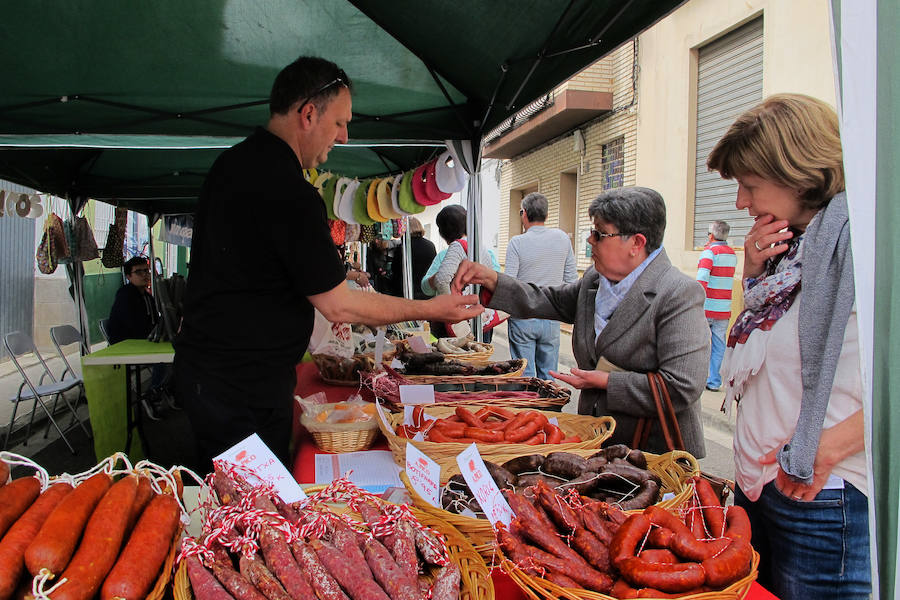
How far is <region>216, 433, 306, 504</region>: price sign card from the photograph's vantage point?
1.42 metres

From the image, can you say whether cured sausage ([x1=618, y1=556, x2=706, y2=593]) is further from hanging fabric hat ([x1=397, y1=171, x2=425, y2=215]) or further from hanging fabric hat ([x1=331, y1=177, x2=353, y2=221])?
hanging fabric hat ([x1=331, y1=177, x2=353, y2=221])

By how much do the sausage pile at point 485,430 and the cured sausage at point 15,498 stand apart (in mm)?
1234

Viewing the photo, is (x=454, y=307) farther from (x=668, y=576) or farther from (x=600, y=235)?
(x=668, y=576)

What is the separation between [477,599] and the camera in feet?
3.66

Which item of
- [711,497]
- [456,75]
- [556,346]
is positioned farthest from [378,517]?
[556,346]

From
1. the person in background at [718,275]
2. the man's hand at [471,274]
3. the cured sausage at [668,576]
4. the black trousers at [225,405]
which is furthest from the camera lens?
the person in background at [718,275]

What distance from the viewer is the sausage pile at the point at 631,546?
1.11 meters

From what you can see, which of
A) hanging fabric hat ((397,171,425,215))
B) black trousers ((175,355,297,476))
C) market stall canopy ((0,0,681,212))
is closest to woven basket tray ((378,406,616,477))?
black trousers ((175,355,297,476))

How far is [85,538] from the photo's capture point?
1101 millimetres

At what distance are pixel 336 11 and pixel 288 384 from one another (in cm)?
260

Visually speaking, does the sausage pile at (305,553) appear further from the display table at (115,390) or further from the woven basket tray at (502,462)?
the display table at (115,390)

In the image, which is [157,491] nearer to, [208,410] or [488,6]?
[208,410]

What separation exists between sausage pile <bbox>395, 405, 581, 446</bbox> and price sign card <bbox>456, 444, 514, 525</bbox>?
0.69m

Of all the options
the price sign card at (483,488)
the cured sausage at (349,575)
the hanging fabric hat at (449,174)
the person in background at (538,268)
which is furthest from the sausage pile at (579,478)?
the hanging fabric hat at (449,174)
